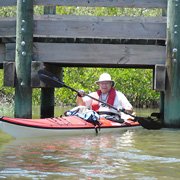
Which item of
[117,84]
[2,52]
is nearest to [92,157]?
[2,52]

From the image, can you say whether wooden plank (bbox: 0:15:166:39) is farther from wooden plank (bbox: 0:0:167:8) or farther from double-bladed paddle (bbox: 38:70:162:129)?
double-bladed paddle (bbox: 38:70:162:129)

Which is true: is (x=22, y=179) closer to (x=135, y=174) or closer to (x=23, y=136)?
(x=135, y=174)

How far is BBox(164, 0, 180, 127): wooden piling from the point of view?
823 cm

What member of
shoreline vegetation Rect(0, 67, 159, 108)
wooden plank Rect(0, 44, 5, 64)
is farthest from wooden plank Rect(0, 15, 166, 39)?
shoreline vegetation Rect(0, 67, 159, 108)

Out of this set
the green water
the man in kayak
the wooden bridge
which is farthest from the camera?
the man in kayak

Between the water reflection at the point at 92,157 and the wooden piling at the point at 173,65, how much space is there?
800 millimetres

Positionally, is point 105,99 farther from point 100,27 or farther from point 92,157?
point 92,157

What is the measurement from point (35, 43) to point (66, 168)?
436 centimetres

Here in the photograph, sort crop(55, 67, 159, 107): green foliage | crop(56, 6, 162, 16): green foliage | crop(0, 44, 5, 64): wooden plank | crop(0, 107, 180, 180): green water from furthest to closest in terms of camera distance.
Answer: crop(56, 6, 162, 16): green foliage → crop(55, 67, 159, 107): green foliage → crop(0, 44, 5, 64): wooden plank → crop(0, 107, 180, 180): green water

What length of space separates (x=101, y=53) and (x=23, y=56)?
4.99 ft

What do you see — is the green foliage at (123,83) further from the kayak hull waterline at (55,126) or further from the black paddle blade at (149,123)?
the kayak hull waterline at (55,126)

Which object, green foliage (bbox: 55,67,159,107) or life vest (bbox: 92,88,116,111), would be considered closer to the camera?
life vest (bbox: 92,88,116,111)

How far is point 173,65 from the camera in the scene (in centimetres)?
829

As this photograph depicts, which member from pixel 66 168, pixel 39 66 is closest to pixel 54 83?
pixel 39 66
